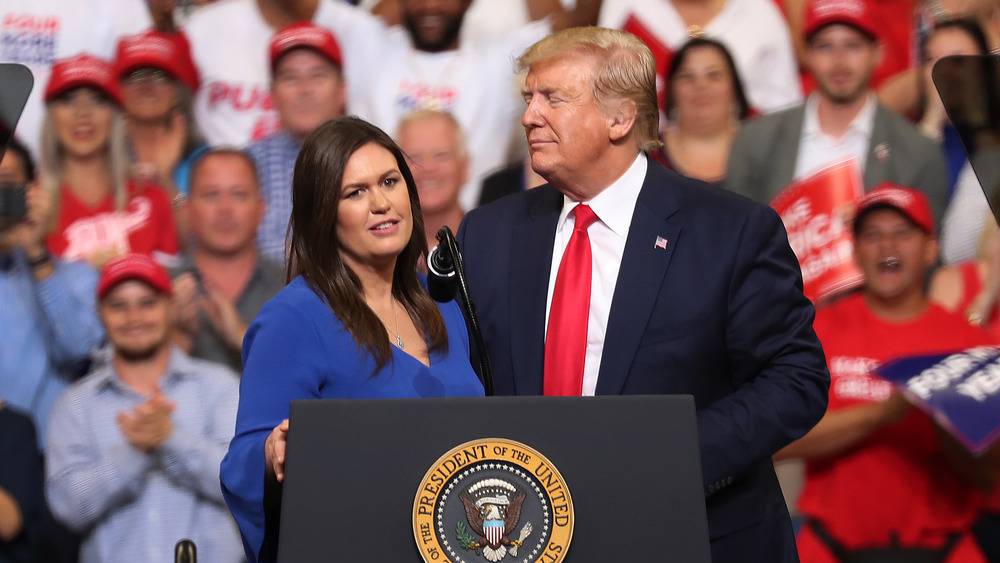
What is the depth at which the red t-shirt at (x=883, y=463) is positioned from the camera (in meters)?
3.55

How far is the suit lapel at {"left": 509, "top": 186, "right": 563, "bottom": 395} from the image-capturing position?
2.00 meters

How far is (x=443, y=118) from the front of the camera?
383 cm

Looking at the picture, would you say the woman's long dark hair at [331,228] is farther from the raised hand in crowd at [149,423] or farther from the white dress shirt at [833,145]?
the white dress shirt at [833,145]

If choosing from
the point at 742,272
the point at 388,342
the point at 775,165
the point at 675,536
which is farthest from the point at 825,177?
the point at 675,536

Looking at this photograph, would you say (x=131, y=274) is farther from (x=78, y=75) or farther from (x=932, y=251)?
(x=932, y=251)

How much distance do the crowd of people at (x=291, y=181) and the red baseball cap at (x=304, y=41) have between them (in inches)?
0.4

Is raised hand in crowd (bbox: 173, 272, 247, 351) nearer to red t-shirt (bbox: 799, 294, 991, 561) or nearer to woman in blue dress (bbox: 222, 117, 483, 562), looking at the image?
woman in blue dress (bbox: 222, 117, 483, 562)

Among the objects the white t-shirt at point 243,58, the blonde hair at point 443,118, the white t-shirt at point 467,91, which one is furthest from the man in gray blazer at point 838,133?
the white t-shirt at point 243,58

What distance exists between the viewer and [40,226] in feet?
12.3

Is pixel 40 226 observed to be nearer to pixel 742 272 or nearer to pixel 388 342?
pixel 388 342

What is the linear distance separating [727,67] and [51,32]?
2.52 metres

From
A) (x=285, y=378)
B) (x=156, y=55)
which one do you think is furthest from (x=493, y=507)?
(x=156, y=55)

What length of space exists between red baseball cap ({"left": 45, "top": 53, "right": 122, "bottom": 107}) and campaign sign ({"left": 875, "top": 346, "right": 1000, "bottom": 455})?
3.03 metres

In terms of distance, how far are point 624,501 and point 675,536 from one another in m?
0.07
